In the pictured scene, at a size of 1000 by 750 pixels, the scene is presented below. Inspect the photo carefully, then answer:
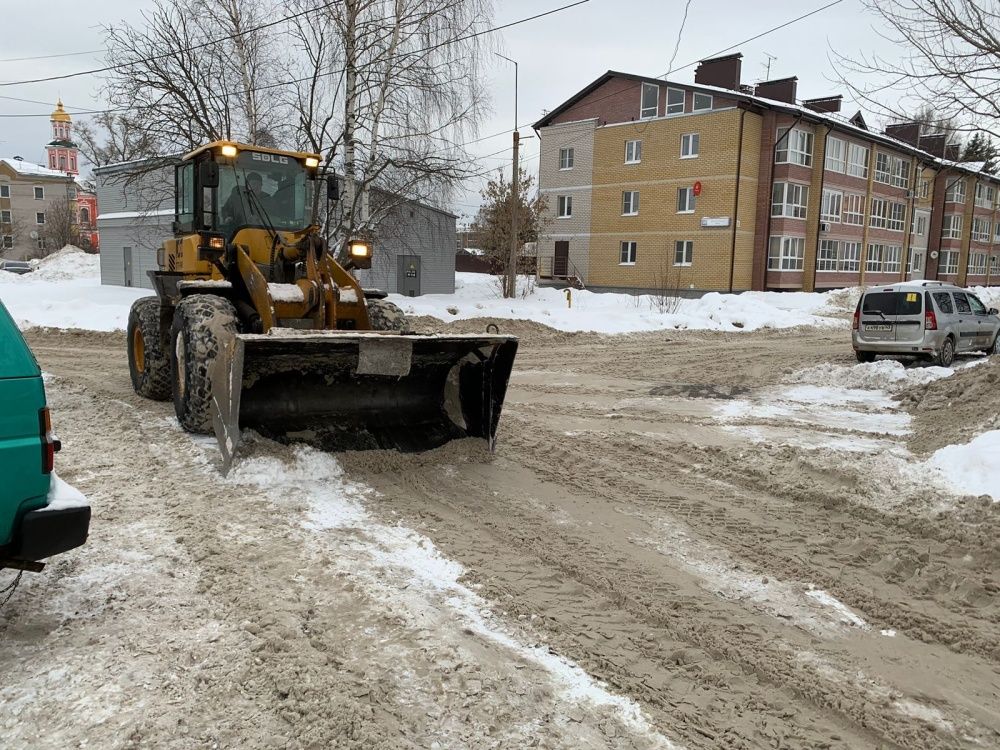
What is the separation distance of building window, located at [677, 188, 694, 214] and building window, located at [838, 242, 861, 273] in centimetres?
963

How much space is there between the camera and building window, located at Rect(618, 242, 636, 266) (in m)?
38.3

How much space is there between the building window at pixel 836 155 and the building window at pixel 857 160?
21.5 inches

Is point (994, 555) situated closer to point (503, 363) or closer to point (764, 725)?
point (764, 725)

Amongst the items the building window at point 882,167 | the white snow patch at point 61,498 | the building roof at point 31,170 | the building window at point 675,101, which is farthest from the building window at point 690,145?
the building roof at point 31,170

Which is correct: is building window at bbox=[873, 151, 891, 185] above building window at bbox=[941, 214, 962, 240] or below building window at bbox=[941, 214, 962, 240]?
above

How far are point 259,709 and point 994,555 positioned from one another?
4.61 m

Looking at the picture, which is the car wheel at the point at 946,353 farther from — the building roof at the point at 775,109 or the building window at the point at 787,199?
the building window at the point at 787,199

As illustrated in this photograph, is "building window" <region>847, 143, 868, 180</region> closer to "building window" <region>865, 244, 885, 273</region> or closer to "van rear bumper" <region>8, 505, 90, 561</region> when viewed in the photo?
"building window" <region>865, 244, 885, 273</region>

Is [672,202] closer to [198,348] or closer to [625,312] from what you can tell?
[625,312]

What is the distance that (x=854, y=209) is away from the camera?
40.3 meters

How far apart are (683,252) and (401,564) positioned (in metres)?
34.0

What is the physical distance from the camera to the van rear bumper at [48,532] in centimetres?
328

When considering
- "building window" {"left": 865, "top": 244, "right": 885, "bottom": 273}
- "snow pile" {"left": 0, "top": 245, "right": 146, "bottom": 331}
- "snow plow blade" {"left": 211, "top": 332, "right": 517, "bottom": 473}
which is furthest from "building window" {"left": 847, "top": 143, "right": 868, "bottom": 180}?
"snow plow blade" {"left": 211, "top": 332, "right": 517, "bottom": 473}

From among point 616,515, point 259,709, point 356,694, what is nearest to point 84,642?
point 259,709
